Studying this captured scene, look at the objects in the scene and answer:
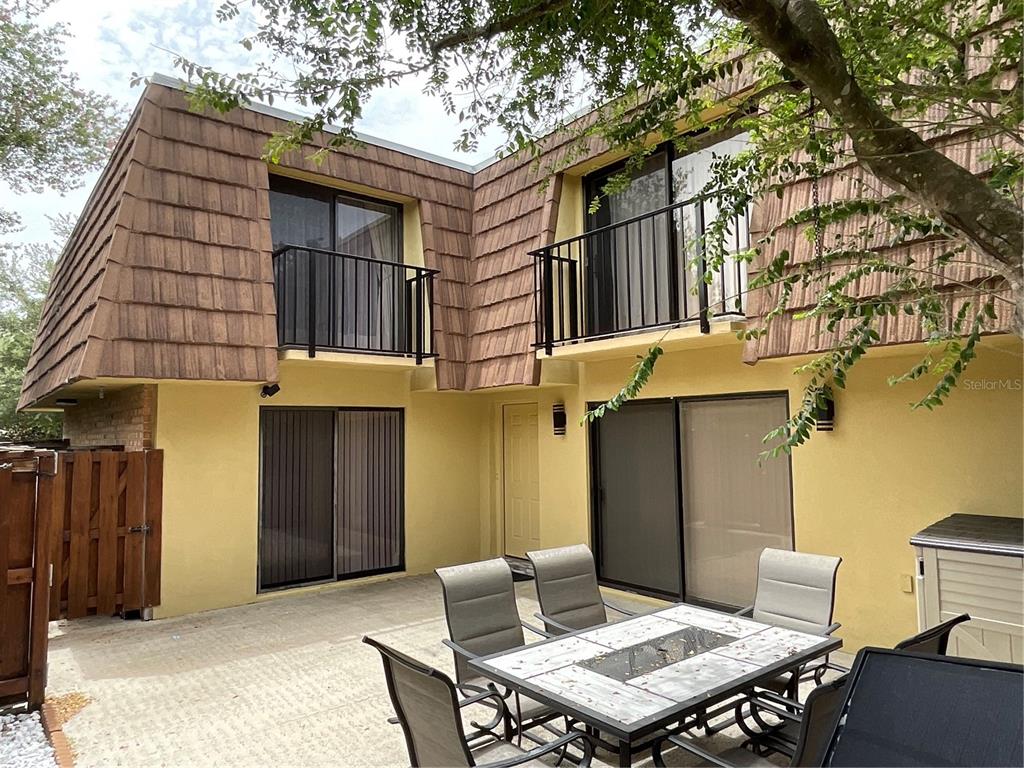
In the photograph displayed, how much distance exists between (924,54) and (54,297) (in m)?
11.5

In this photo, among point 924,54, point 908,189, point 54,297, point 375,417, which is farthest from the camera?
point 54,297

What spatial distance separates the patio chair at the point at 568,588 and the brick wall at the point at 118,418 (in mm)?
4741

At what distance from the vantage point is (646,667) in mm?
3408

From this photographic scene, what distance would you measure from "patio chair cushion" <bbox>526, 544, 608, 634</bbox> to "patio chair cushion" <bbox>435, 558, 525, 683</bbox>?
14.6 inches

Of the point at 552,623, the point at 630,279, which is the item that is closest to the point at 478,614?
the point at 552,623

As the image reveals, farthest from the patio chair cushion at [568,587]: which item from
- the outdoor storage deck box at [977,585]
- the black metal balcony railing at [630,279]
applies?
the black metal balcony railing at [630,279]

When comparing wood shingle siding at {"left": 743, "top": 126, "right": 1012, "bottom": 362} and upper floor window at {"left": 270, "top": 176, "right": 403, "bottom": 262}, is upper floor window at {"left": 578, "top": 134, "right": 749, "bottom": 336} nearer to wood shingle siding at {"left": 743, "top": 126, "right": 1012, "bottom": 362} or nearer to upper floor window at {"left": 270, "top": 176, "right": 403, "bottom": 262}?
wood shingle siding at {"left": 743, "top": 126, "right": 1012, "bottom": 362}

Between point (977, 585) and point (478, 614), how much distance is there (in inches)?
122

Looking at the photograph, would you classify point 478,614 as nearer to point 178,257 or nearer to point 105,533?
point 105,533

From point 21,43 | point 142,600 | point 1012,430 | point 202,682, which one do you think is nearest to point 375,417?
point 142,600

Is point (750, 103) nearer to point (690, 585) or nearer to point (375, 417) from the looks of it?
point (690, 585)

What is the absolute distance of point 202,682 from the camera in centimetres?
500

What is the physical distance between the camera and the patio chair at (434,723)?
256cm

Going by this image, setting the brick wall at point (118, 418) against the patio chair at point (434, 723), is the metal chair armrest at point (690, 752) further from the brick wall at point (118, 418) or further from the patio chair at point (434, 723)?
the brick wall at point (118, 418)
